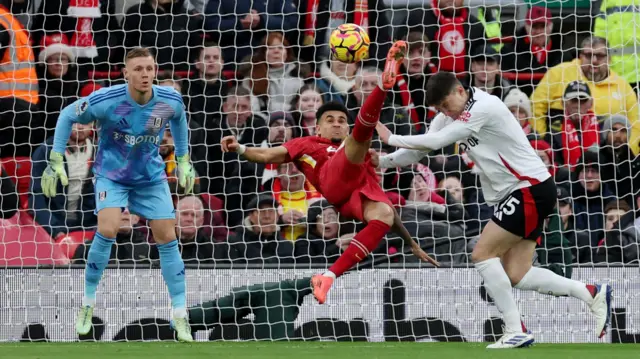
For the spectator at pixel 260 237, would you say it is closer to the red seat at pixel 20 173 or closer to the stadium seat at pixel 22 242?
the stadium seat at pixel 22 242

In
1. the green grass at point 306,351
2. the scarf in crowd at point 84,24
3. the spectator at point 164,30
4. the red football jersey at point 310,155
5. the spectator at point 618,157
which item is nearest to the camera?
the green grass at point 306,351

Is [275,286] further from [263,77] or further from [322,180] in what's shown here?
[263,77]

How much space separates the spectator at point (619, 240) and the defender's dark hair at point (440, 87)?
2835mm

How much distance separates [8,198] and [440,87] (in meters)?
5.12

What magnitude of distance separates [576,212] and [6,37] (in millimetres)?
6076

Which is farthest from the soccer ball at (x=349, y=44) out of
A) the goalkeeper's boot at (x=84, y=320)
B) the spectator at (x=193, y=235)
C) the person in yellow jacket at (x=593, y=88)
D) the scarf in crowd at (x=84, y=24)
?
the scarf in crowd at (x=84, y=24)

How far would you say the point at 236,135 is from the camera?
12078 millimetres

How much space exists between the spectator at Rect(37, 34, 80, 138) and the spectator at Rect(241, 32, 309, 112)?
1.79 metres

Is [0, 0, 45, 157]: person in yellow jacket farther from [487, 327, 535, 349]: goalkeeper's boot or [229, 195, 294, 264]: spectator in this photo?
[487, 327, 535, 349]: goalkeeper's boot

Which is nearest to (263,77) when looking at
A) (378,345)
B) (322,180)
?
(322,180)

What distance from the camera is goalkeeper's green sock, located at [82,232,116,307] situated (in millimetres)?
9133

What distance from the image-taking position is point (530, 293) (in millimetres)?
10430

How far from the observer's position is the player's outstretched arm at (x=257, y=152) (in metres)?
8.72

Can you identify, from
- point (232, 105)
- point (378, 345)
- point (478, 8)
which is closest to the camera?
point (378, 345)
